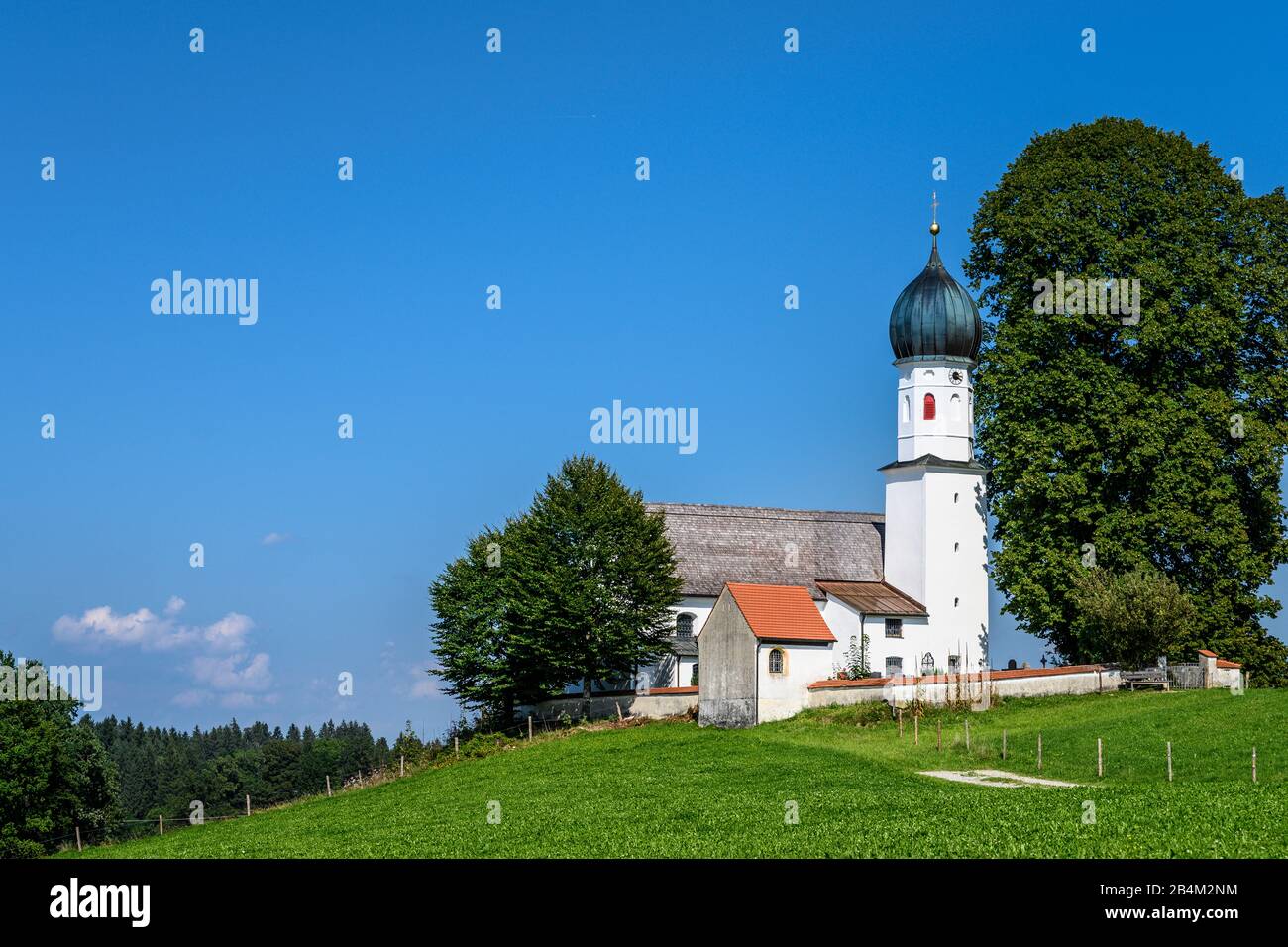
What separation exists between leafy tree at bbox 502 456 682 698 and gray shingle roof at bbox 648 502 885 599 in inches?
176

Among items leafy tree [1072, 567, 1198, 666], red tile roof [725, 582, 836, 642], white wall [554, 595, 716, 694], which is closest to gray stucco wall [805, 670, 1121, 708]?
leafy tree [1072, 567, 1198, 666]

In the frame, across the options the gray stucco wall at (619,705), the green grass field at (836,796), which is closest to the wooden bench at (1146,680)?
the green grass field at (836,796)

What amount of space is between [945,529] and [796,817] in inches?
Answer: 1239

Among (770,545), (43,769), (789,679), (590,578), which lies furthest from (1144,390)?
(43,769)

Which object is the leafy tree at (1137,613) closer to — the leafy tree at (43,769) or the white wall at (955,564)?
the white wall at (955,564)

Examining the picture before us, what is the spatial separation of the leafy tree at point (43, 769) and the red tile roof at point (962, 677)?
26724 millimetres

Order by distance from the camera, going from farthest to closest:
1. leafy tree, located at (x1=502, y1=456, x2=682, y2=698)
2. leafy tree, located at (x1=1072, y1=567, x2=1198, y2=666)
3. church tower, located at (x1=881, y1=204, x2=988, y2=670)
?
church tower, located at (x1=881, y1=204, x2=988, y2=670) → leafy tree, located at (x1=502, y1=456, x2=682, y2=698) → leafy tree, located at (x1=1072, y1=567, x2=1198, y2=666)

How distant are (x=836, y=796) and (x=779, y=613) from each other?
18.4 metres

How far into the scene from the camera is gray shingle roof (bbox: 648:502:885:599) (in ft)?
184

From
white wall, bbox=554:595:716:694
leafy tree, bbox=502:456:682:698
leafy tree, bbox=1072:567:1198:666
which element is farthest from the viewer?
white wall, bbox=554:595:716:694

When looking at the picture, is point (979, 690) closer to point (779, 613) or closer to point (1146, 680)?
point (1146, 680)

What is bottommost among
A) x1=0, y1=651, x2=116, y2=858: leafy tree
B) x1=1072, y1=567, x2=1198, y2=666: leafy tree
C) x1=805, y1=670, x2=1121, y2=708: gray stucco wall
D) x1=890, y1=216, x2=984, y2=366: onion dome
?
x1=0, y1=651, x2=116, y2=858: leafy tree

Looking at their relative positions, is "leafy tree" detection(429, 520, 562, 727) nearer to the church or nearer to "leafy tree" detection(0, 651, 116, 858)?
the church

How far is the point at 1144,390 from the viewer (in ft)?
151
